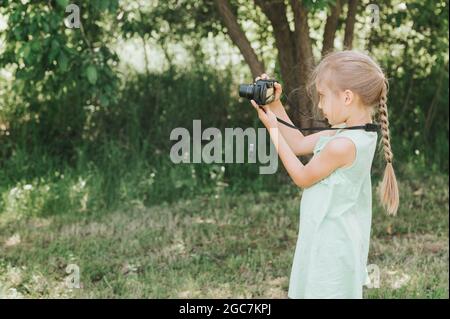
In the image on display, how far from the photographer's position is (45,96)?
593 centimetres

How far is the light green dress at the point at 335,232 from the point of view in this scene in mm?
2309

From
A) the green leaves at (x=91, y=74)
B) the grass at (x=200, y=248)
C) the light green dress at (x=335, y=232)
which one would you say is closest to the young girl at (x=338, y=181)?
the light green dress at (x=335, y=232)

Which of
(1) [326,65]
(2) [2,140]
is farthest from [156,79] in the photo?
(1) [326,65]

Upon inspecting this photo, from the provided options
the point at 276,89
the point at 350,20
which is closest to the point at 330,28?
the point at 350,20

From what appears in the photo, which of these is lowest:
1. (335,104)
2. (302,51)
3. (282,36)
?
(335,104)

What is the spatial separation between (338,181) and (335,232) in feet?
0.53

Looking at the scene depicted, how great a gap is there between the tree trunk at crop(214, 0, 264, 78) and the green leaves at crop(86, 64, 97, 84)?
973 mm

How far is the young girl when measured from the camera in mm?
2309

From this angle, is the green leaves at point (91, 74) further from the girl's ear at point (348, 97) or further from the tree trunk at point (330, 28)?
the girl's ear at point (348, 97)

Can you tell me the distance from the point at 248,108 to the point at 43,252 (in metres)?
2.55

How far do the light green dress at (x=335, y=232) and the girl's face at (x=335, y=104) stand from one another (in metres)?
0.06

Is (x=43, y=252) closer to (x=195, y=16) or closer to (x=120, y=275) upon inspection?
(x=120, y=275)

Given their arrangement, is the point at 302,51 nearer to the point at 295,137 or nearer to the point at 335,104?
the point at 295,137

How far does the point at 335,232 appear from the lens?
2.30 m
